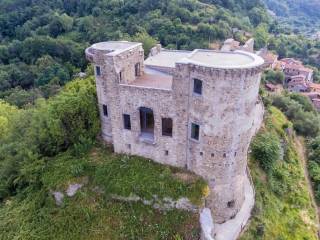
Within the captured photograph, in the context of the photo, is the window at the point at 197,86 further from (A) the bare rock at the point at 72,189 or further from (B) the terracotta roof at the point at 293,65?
(B) the terracotta roof at the point at 293,65

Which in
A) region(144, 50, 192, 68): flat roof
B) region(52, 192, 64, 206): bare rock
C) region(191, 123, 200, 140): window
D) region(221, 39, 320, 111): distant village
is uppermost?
region(144, 50, 192, 68): flat roof

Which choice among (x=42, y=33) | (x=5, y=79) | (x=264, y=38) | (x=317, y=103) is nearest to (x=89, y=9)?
(x=42, y=33)

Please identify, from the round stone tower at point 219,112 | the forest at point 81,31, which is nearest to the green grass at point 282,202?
the round stone tower at point 219,112

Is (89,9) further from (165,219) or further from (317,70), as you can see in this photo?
(165,219)

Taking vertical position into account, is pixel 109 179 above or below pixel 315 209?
above

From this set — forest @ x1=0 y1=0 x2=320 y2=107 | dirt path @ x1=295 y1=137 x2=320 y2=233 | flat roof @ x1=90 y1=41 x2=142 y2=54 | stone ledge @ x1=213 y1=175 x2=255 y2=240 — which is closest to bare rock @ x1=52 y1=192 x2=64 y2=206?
flat roof @ x1=90 y1=41 x2=142 y2=54

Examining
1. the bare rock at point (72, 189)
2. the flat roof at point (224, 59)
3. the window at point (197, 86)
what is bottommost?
the bare rock at point (72, 189)

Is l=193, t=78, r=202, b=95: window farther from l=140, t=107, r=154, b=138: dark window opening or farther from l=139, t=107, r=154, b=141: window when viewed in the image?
l=140, t=107, r=154, b=138: dark window opening
